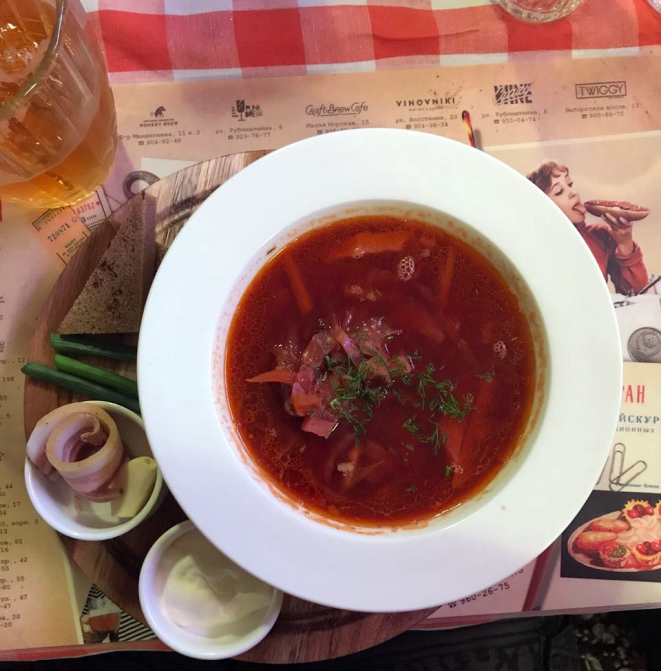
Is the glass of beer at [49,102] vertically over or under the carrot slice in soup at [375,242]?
over

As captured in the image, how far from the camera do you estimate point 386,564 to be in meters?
1.31

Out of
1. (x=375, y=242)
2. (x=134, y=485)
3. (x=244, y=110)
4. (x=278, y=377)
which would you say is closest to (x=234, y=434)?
(x=278, y=377)

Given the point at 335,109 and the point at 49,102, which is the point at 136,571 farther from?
the point at 335,109

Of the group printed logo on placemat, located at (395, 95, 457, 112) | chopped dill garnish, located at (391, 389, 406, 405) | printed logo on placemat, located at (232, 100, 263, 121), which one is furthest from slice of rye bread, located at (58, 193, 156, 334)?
printed logo on placemat, located at (395, 95, 457, 112)

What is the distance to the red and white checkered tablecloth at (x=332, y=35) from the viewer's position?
6.28 feet

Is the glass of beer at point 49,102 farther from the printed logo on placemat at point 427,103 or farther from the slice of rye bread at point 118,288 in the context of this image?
the printed logo on placemat at point 427,103

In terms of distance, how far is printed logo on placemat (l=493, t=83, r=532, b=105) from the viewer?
1.92 m

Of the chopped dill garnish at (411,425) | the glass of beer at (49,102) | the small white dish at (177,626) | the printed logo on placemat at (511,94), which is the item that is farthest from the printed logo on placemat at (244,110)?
the small white dish at (177,626)

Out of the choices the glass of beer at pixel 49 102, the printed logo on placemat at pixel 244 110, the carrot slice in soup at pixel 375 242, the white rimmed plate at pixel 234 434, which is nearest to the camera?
the white rimmed plate at pixel 234 434

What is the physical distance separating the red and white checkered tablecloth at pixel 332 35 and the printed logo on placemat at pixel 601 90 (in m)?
0.11

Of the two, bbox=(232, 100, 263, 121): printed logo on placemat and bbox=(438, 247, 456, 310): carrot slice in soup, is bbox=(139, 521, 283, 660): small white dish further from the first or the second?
bbox=(232, 100, 263, 121): printed logo on placemat

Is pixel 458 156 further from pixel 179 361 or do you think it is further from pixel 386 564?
pixel 386 564

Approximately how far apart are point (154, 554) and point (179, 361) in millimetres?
535

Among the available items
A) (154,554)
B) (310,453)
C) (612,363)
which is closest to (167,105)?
(310,453)
